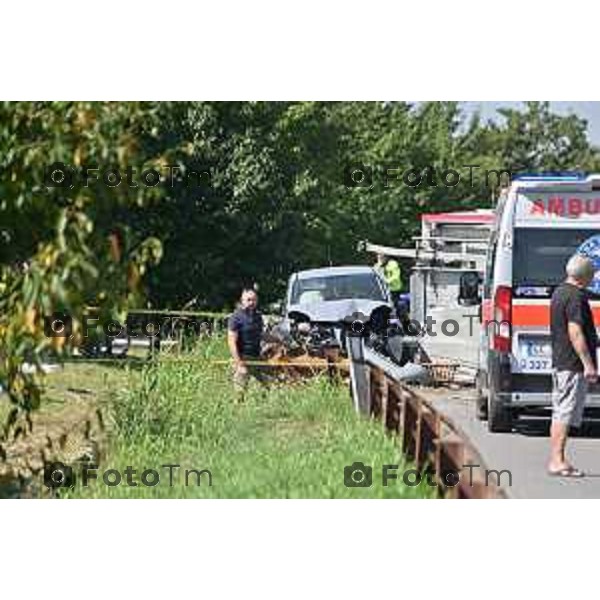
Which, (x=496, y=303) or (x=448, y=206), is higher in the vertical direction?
(x=448, y=206)

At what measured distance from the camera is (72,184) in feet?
18.7

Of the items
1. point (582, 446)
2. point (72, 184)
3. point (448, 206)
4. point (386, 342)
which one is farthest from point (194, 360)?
point (72, 184)

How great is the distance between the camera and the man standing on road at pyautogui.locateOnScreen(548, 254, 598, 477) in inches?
339

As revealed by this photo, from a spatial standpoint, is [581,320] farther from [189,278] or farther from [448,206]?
[189,278]

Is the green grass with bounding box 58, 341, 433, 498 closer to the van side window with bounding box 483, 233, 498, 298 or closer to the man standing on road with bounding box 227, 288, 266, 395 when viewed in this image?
the man standing on road with bounding box 227, 288, 266, 395

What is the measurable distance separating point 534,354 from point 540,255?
Answer: 0.68 metres

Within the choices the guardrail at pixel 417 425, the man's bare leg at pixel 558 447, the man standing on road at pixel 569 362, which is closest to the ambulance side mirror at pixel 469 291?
the guardrail at pixel 417 425

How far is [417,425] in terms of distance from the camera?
8.52 meters

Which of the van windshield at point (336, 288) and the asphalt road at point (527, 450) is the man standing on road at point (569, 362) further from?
the van windshield at point (336, 288)

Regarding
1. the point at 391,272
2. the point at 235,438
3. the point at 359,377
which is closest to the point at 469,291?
the point at 391,272

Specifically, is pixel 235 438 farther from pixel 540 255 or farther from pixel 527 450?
pixel 540 255

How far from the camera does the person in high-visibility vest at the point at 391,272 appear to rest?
9.11 meters
